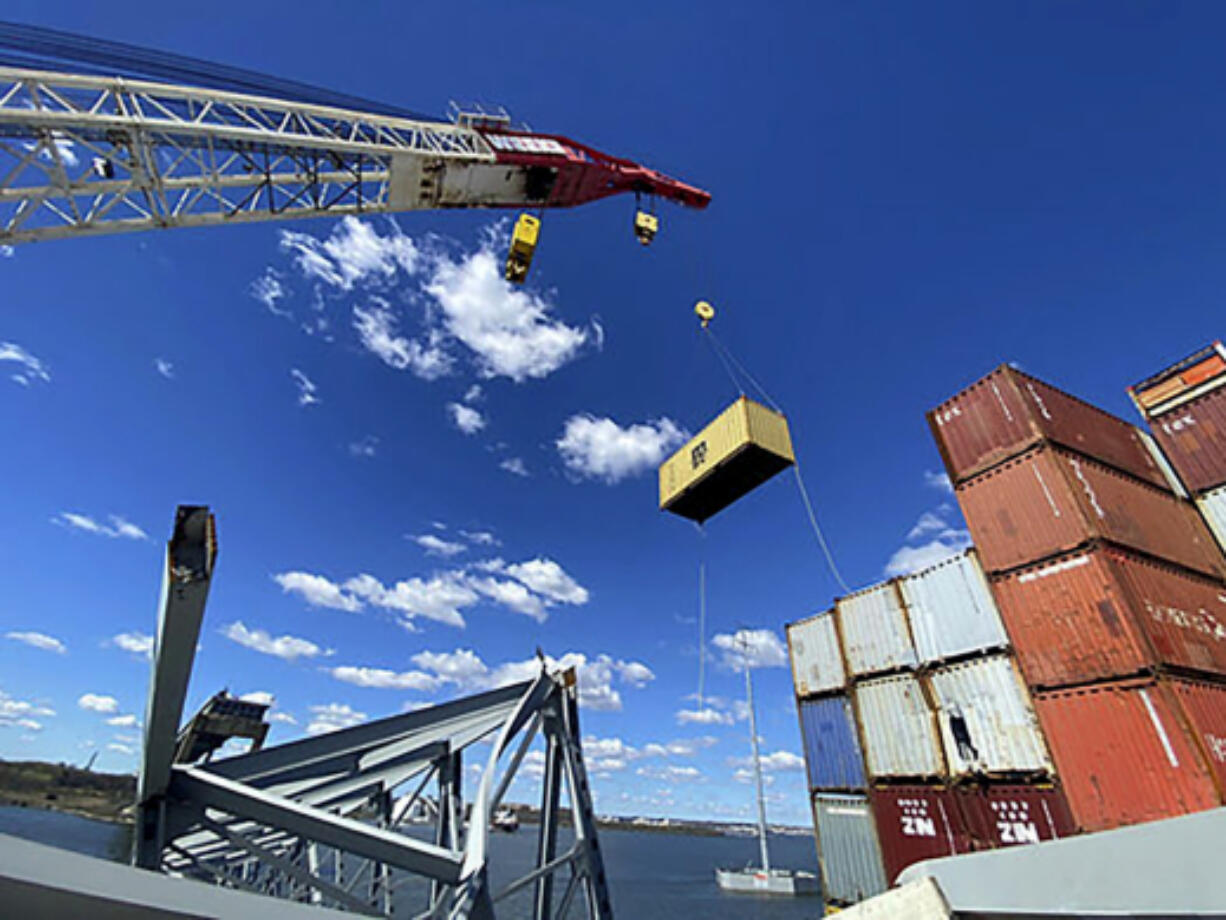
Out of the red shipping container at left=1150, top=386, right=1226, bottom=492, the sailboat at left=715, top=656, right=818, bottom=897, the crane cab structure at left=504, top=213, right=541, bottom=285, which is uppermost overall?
the crane cab structure at left=504, top=213, right=541, bottom=285

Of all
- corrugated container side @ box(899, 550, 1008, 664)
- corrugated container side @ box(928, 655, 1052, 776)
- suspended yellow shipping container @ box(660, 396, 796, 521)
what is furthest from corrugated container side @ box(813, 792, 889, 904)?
suspended yellow shipping container @ box(660, 396, 796, 521)

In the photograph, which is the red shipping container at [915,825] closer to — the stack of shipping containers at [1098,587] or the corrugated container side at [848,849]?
the corrugated container side at [848,849]

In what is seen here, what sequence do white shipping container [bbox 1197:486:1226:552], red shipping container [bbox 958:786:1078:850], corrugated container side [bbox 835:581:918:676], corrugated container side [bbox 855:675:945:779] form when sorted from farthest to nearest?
corrugated container side [bbox 835:581:918:676]
white shipping container [bbox 1197:486:1226:552]
corrugated container side [bbox 855:675:945:779]
red shipping container [bbox 958:786:1078:850]

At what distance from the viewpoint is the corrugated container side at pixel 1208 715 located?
12.4m

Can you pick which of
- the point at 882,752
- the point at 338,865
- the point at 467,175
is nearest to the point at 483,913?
the point at 338,865

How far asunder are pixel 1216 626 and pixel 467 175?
31616 mm

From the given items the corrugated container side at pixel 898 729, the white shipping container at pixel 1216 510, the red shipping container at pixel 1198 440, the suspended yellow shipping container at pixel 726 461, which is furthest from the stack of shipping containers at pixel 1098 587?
the suspended yellow shipping container at pixel 726 461

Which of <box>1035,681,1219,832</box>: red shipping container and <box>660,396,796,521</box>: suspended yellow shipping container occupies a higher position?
<box>660,396,796,521</box>: suspended yellow shipping container

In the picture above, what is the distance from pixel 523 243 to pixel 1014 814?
27.3 m

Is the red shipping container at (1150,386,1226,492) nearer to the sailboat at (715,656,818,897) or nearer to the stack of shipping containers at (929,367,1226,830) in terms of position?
the stack of shipping containers at (929,367,1226,830)

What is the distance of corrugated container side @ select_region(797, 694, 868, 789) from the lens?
65.7ft

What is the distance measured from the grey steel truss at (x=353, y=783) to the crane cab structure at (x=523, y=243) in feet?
70.4

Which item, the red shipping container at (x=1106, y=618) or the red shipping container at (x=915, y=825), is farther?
the red shipping container at (x=915, y=825)

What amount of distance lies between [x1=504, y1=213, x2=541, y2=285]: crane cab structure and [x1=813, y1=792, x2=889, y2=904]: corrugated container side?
25.8 meters
